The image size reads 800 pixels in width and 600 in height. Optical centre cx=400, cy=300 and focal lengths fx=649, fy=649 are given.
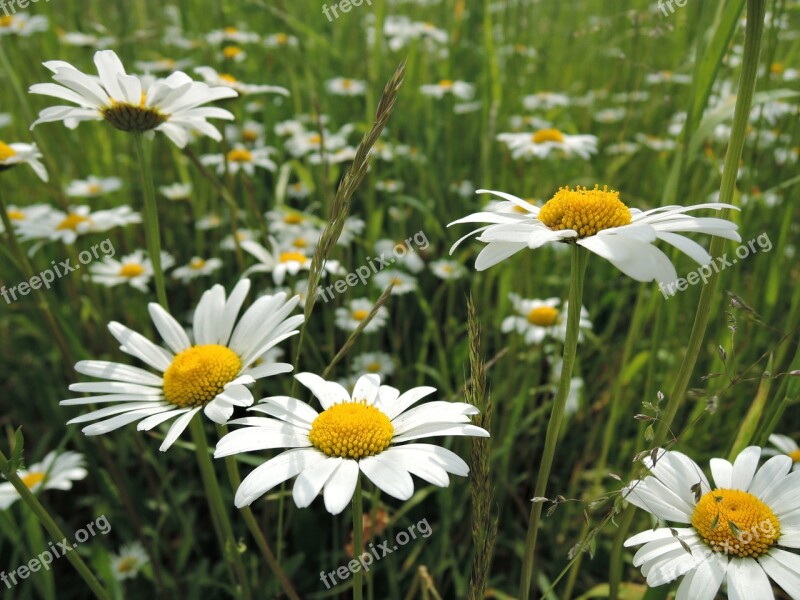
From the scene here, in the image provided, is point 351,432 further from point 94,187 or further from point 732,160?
point 94,187

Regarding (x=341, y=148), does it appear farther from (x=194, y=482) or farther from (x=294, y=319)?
(x=294, y=319)

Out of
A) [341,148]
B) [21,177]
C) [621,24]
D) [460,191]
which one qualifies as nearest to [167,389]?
[460,191]

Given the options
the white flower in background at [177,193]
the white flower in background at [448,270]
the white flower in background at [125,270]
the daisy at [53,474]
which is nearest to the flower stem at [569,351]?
the white flower in background at [448,270]

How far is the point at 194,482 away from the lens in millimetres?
2078

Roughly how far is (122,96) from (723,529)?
142 centimetres

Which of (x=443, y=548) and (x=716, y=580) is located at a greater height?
(x=716, y=580)

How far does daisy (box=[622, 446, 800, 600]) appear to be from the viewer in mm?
915

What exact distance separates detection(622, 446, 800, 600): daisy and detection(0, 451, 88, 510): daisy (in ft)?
5.15

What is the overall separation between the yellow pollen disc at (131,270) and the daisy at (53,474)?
743 millimetres

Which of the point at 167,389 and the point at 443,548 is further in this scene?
the point at 443,548

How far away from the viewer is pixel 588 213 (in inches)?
39.3

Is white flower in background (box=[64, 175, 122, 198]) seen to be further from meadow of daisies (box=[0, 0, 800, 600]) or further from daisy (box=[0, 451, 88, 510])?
daisy (box=[0, 451, 88, 510])

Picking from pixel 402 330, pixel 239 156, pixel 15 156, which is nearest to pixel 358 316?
pixel 402 330

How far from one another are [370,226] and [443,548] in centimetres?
125
